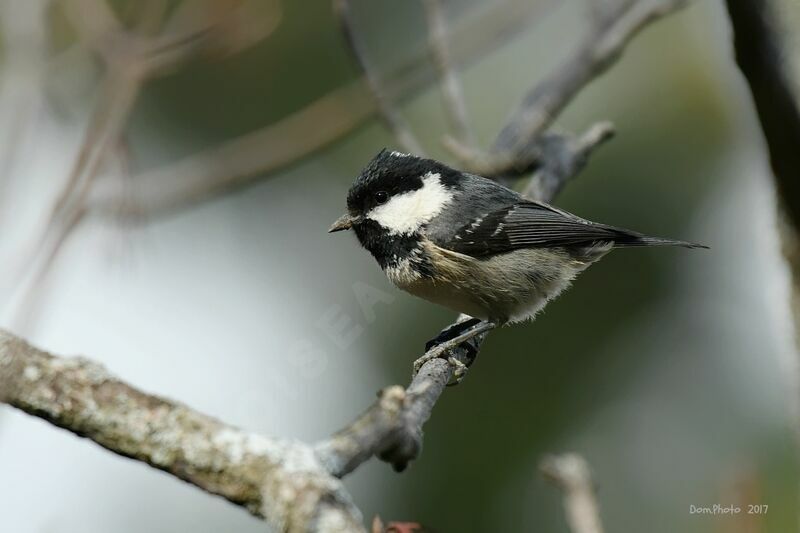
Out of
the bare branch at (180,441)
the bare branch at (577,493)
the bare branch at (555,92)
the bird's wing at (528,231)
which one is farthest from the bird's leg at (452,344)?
the bare branch at (577,493)

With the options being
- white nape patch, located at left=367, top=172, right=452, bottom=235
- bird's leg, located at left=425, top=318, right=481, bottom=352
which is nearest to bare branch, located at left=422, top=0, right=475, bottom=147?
white nape patch, located at left=367, top=172, right=452, bottom=235

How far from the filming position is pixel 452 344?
3.20 metres

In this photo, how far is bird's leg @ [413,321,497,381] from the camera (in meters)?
3.06

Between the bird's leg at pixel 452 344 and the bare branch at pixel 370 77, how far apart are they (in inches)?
37.4

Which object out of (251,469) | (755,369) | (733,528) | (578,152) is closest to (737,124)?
(755,369)

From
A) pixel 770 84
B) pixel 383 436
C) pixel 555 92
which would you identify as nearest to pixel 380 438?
pixel 383 436

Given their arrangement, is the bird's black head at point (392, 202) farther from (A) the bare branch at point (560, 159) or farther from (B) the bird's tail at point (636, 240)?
(B) the bird's tail at point (636, 240)

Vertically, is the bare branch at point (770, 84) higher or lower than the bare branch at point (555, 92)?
lower

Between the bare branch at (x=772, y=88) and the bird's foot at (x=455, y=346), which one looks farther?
the bird's foot at (x=455, y=346)

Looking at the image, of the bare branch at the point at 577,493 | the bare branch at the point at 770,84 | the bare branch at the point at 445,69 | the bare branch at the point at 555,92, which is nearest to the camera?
the bare branch at the point at 577,493

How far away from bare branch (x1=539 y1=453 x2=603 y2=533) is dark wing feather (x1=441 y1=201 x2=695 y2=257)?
236cm

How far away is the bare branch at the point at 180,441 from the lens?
134 centimetres

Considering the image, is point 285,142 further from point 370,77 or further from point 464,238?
point 464,238

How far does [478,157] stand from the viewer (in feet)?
12.9
